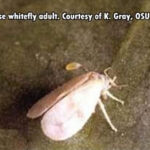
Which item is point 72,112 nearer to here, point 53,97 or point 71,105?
point 71,105

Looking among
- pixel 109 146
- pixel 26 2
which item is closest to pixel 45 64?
pixel 26 2

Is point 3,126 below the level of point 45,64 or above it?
below

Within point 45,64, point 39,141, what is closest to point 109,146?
point 39,141

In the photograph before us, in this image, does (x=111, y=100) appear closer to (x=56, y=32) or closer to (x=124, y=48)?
(x=124, y=48)

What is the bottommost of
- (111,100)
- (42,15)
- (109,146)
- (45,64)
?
(109,146)
